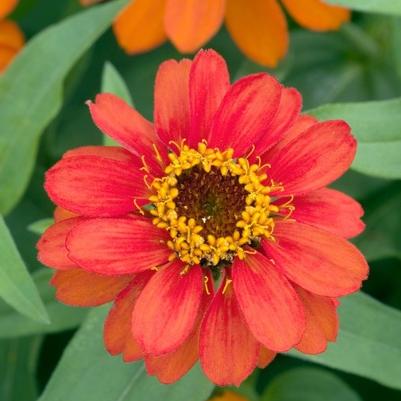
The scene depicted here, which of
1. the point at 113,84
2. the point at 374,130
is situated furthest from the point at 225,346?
the point at 113,84

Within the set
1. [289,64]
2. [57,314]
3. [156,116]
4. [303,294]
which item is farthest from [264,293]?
[289,64]

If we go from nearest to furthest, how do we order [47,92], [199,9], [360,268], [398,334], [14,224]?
[360,268] < [398,334] < [47,92] < [199,9] < [14,224]

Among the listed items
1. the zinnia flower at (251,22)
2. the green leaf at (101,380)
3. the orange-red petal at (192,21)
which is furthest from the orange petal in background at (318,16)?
the green leaf at (101,380)

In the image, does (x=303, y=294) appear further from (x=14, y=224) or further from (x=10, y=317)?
(x=14, y=224)

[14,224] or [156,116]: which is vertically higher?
[156,116]

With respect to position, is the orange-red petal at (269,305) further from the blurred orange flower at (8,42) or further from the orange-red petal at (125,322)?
the blurred orange flower at (8,42)

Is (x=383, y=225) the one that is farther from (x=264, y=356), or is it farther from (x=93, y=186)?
(x=93, y=186)
